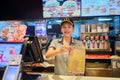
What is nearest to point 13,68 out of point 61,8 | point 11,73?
point 11,73

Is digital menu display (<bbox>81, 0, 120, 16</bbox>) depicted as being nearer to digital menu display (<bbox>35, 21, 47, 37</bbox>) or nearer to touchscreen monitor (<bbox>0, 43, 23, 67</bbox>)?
digital menu display (<bbox>35, 21, 47, 37</bbox>)

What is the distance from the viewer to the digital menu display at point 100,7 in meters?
4.45

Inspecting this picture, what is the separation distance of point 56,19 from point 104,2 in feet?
3.38

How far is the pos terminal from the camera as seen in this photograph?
1485 mm

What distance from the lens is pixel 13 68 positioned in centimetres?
152

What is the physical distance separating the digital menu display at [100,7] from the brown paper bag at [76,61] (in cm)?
314

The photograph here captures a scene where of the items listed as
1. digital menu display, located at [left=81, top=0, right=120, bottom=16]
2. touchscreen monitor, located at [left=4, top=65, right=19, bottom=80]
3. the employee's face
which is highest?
digital menu display, located at [left=81, top=0, right=120, bottom=16]

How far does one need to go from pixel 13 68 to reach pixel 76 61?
42 cm

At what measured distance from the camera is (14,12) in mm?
5488

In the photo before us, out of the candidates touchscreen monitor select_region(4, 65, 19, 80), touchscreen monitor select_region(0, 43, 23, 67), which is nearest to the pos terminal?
touchscreen monitor select_region(4, 65, 19, 80)

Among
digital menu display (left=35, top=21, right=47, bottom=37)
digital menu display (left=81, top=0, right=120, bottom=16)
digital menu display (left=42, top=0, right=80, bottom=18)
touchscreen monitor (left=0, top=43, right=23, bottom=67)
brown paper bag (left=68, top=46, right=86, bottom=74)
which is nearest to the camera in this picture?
brown paper bag (left=68, top=46, right=86, bottom=74)

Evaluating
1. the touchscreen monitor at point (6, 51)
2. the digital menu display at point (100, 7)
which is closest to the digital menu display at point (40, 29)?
the digital menu display at point (100, 7)

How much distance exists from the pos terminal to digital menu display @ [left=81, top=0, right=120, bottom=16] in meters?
3.20

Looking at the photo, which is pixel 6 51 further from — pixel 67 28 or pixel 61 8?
pixel 61 8
